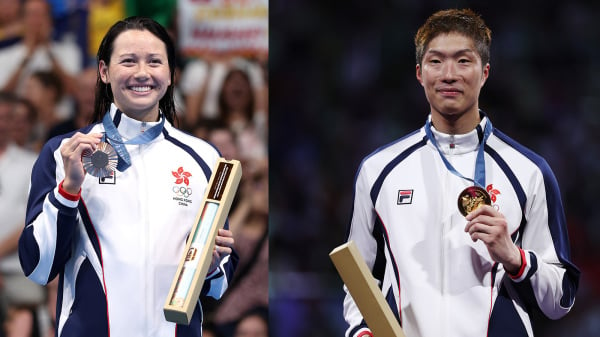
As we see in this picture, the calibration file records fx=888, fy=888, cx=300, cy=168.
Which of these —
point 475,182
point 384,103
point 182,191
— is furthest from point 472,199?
point 384,103

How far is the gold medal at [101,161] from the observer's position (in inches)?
108

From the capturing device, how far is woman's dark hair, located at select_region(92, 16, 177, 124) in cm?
303

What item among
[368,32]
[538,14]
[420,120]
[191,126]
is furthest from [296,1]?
[191,126]

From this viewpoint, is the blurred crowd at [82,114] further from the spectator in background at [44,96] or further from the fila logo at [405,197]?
the fila logo at [405,197]

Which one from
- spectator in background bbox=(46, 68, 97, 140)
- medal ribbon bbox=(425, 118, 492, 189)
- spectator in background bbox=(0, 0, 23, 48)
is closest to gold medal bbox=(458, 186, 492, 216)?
medal ribbon bbox=(425, 118, 492, 189)

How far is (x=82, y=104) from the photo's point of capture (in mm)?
5047

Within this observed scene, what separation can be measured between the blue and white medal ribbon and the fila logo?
0.16 meters

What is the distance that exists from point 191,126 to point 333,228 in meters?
1.76

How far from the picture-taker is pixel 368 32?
7133mm

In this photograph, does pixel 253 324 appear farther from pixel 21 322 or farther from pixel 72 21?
pixel 72 21

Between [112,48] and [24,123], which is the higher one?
[112,48]

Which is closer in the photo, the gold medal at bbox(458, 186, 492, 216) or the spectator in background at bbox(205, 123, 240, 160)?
the gold medal at bbox(458, 186, 492, 216)

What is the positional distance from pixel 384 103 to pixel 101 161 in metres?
4.33

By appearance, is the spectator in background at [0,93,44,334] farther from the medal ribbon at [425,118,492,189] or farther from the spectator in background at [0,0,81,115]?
the medal ribbon at [425,118,492,189]
